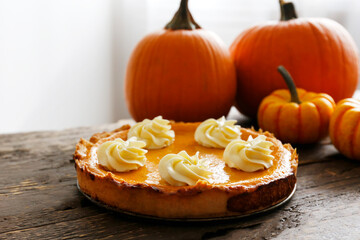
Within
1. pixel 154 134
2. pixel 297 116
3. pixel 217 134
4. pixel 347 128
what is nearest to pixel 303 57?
pixel 297 116

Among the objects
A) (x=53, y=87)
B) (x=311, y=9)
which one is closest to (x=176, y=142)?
(x=53, y=87)

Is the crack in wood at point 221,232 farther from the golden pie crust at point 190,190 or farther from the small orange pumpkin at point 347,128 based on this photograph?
the small orange pumpkin at point 347,128

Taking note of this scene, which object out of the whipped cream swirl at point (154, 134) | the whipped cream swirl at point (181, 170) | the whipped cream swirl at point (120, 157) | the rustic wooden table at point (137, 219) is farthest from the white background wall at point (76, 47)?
the whipped cream swirl at point (181, 170)

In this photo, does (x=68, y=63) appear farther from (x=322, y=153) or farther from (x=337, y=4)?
(x=337, y=4)

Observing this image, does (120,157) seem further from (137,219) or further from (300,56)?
(300,56)

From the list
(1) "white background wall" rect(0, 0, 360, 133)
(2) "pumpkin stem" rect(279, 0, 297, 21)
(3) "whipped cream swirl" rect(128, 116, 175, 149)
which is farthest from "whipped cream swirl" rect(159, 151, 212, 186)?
(1) "white background wall" rect(0, 0, 360, 133)

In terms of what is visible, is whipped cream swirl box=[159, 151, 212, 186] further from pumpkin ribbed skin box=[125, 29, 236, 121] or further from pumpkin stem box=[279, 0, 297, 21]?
pumpkin stem box=[279, 0, 297, 21]
